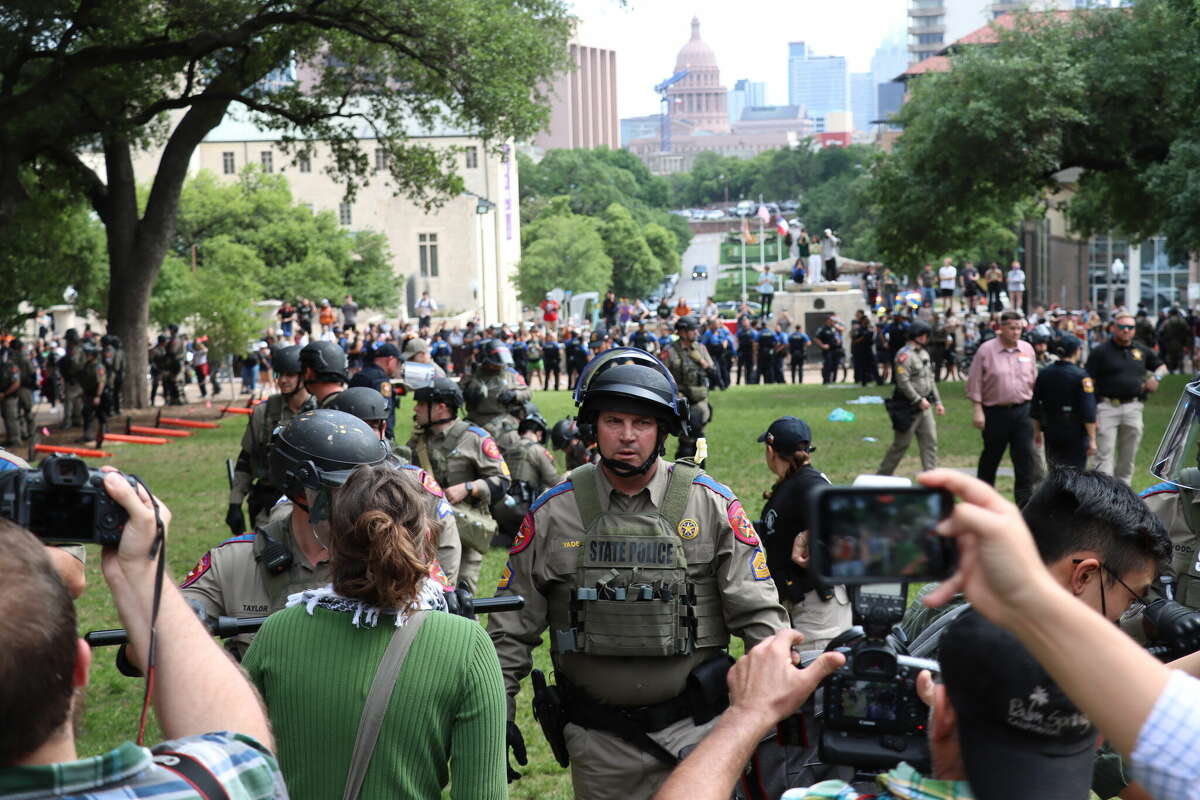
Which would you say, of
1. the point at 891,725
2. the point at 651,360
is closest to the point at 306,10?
the point at 651,360

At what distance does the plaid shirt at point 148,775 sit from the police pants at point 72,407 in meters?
23.1

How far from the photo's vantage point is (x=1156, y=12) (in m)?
25.5

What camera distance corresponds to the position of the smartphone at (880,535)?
1652mm

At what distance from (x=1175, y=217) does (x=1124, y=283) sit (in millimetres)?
44239

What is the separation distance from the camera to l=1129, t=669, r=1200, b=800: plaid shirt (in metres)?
1.64

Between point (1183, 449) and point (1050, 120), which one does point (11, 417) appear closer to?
point (1050, 120)

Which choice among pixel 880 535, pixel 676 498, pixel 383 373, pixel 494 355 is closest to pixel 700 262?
pixel 494 355

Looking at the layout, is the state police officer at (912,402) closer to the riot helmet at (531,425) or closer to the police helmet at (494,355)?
the riot helmet at (531,425)

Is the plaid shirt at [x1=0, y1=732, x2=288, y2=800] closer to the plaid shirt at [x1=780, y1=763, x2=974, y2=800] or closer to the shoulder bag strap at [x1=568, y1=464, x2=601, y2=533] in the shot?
the plaid shirt at [x1=780, y1=763, x2=974, y2=800]

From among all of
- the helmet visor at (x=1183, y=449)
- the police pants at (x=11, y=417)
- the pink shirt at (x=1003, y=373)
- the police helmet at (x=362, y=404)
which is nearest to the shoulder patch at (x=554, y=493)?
the helmet visor at (x=1183, y=449)

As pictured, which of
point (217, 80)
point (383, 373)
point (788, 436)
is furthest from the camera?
point (217, 80)

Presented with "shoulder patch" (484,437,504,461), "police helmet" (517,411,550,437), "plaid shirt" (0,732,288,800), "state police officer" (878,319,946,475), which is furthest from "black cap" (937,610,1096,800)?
"state police officer" (878,319,946,475)

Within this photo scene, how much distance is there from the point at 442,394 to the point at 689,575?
4.58m

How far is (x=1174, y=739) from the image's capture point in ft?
5.42
